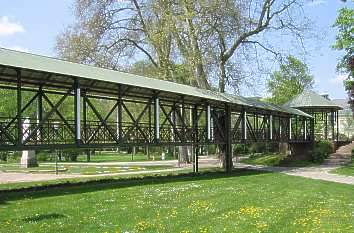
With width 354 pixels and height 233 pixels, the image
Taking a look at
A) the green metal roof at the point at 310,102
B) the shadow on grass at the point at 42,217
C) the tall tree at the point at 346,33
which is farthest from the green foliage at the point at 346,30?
the shadow on grass at the point at 42,217

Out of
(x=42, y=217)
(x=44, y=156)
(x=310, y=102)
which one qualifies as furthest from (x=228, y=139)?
(x=44, y=156)

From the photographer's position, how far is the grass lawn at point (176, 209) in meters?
10.2

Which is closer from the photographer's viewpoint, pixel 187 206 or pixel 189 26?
pixel 187 206

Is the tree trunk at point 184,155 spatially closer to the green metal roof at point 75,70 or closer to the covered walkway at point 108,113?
the covered walkway at point 108,113

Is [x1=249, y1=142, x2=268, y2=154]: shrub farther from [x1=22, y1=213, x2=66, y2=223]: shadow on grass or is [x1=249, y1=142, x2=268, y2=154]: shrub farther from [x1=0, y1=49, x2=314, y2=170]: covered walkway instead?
[x1=22, y1=213, x2=66, y2=223]: shadow on grass

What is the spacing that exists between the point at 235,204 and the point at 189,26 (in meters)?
18.4

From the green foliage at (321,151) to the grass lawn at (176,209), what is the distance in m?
21.3

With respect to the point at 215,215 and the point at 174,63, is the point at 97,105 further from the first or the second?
the point at 215,215

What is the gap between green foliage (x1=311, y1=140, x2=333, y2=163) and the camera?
3941 centimetres

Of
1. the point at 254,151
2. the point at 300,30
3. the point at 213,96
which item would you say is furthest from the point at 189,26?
the point at 254,151

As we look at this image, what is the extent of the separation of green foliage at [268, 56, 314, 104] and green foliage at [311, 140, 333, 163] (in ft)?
88.4

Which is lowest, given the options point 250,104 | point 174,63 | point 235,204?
point 235,204

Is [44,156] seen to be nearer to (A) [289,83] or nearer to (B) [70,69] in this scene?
(B) [70,69]

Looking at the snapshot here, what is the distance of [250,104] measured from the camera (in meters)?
31.2
